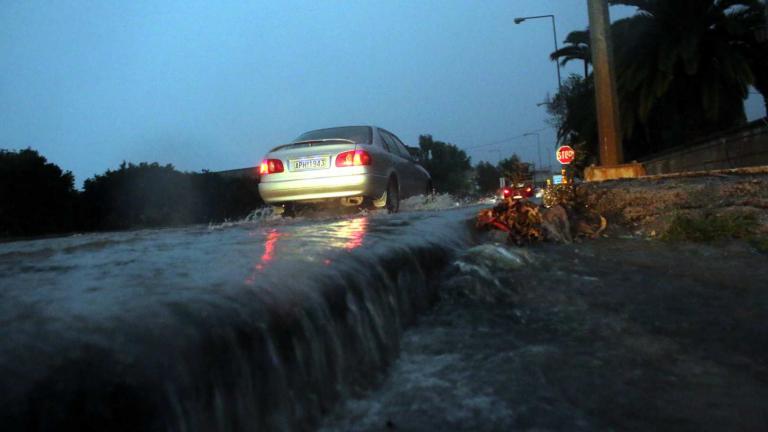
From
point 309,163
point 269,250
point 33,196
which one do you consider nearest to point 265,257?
point 269,250

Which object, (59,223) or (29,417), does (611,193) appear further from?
(59,223)

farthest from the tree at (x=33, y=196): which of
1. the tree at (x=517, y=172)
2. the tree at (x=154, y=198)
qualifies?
the tree at (x=517, y=172)

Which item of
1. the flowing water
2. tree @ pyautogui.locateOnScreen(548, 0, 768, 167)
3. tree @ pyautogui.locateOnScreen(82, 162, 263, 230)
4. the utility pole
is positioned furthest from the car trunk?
tree @ pyautogui.locateOnScreen(548, 0, 768, 167)

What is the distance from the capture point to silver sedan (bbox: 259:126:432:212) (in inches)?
306

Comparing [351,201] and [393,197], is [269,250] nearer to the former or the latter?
[351,201]

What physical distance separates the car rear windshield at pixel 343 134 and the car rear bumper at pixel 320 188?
639 mm

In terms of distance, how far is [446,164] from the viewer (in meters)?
65.4

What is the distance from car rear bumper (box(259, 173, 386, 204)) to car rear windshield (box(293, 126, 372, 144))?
639mm

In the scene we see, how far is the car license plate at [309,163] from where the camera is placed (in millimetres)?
7828

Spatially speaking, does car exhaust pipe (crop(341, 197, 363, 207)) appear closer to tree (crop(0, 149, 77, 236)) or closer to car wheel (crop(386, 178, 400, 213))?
car wheel (crop(386, 178, 400, 213))

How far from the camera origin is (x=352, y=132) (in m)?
8.51

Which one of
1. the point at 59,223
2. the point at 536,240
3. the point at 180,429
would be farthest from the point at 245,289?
the point at 59,223

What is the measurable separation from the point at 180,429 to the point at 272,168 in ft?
22.4

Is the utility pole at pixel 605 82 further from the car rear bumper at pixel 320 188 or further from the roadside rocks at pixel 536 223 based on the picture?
the roadside rocks at pixel 536 223
